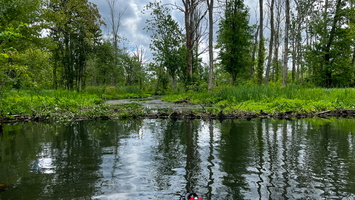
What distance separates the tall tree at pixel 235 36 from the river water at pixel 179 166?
17.1m

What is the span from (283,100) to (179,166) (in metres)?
8.82

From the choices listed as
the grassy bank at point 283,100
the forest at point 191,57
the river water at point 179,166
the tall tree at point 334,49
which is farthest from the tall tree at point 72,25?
the tall tree at point 334,49

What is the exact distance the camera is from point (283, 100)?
10.5 meters

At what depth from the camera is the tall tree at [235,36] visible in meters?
21.2

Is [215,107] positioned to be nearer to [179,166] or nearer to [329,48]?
[179,166]

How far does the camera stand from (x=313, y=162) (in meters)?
3.34

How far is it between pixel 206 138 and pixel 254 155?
1447 millimetres

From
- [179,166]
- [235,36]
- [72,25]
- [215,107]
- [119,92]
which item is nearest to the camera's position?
[179,166]

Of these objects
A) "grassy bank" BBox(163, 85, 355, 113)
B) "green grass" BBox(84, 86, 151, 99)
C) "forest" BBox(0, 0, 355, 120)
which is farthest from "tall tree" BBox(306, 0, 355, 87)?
"green grass" BBox(84, 86, 151, 99)

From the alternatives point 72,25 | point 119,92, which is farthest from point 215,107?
point 119,92

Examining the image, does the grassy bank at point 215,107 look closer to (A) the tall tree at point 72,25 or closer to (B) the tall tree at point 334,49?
(A) the tall tree at point 72,25

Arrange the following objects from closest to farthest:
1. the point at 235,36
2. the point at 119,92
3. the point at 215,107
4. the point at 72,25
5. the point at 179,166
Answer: the point at 179,166 < the point at 215,107 < the point at 72,25 < the point at 235,36 < the point at 119,92

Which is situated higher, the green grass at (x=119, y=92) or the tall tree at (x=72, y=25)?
the tall tree at (x=72, y=25)

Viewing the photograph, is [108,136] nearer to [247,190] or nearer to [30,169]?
[30,169]
